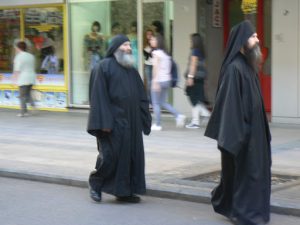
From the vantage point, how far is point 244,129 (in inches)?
231

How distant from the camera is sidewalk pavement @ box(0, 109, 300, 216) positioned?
7.45m

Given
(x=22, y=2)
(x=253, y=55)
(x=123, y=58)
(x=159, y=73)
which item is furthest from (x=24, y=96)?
(x=253, y=55)

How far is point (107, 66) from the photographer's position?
7020 millimetres

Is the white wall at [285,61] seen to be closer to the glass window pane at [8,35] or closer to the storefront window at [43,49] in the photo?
the storefront window at [43,49]

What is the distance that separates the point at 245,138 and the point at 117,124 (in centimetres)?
163

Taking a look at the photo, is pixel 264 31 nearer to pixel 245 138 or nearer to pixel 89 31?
pixel 89 31

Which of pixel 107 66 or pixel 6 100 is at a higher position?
pixel 107 66

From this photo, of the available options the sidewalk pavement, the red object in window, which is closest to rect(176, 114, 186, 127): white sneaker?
the sidewalk pavement

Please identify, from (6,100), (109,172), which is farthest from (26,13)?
(109,172)

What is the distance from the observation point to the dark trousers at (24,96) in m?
14.4

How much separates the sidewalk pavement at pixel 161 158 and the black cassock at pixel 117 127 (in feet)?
2.14

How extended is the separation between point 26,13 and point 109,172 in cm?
972

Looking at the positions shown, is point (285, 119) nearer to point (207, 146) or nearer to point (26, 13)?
point (207, 146)

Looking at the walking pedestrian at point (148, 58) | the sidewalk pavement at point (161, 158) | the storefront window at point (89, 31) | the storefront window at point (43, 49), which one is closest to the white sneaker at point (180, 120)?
→ the sidewalk pavement at point (161, 158)
